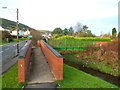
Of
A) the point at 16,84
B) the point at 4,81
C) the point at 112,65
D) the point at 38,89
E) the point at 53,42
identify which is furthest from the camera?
the point at 53,42

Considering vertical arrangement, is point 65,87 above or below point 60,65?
below

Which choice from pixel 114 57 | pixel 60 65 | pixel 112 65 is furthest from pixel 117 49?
pixel 60 65

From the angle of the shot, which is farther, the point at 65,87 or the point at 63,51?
the point at 63,51

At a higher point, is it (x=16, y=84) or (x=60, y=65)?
(x=60, y=65)

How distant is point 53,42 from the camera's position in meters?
32.6

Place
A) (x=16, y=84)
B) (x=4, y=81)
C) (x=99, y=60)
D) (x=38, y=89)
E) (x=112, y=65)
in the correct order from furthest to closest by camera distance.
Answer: (x=99, y=60) < (x=112, y=65) < (x=4, y=81) < (x=16, y=84) < (x=38, y=89)

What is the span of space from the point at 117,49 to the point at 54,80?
13846 millimetres

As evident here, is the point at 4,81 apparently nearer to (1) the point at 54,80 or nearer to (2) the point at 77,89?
(1) the point at 54,80

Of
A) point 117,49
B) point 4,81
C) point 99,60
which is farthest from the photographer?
point 99,60

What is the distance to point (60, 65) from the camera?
7.17 m

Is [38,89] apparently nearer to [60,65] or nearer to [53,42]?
[60,65]

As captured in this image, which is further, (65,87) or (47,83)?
(47,83)

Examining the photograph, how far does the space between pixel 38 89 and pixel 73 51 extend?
23.0m

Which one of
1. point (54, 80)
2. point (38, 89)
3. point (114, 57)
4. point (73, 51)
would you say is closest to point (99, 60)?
point (114, 57)
